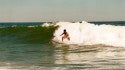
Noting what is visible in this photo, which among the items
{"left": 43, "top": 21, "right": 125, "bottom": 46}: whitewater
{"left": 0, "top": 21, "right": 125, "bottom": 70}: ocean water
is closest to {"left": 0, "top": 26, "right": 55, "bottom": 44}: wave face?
{"left": 0, "top": 21, "right": 125, "bottom": 70}: ocean water

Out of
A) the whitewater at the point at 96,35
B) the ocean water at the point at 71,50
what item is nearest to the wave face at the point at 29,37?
the ocean water at the point at 71,50

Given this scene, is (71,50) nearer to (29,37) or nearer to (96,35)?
(96,35)

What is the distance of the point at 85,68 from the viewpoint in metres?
13.4

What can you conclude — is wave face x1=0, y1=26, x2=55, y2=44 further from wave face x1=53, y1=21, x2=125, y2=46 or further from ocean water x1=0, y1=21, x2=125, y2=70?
wave face x1=53, y1=21, x2=125, y2=46

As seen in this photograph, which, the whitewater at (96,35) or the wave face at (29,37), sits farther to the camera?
the wave face at (29,37)

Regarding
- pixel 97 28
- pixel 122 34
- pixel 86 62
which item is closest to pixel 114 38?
pixel 122 34

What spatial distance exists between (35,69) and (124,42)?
11113mm

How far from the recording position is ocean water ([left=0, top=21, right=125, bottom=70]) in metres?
14.3

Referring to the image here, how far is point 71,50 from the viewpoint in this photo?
21094 mm

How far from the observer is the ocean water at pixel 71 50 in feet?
47.0

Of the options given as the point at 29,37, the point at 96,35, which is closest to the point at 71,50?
the point at 96,35

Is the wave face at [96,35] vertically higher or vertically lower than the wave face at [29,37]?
higher

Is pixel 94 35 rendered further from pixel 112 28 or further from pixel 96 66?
pixel 96 66

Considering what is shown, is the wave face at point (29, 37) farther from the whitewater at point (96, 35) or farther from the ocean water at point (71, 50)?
the whitewater at point (96, 35)
